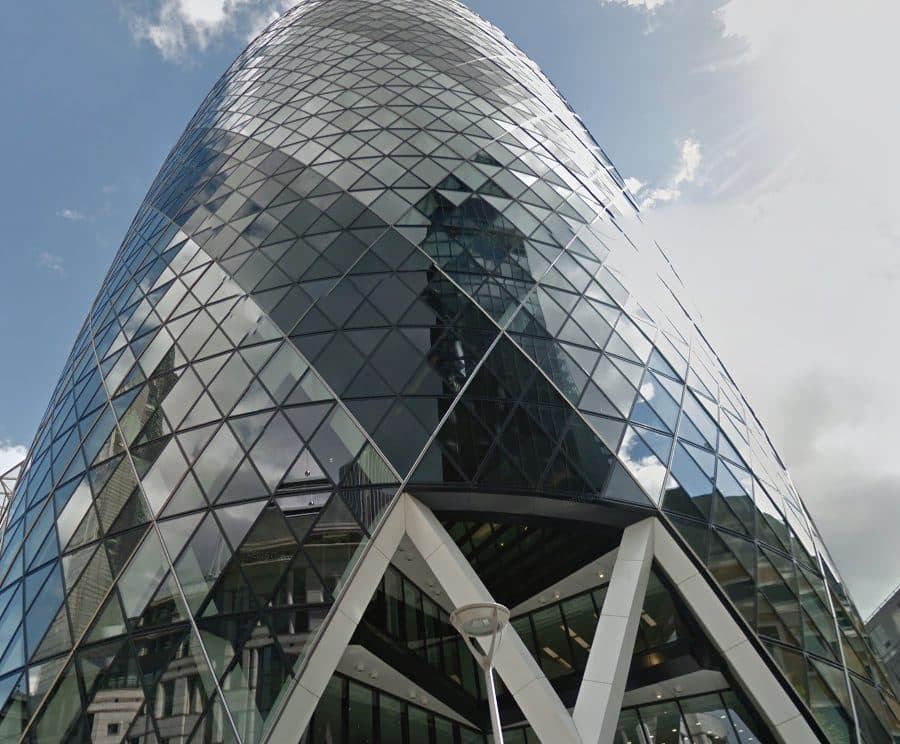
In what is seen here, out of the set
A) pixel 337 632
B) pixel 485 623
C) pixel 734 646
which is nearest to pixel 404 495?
pixel 337 632

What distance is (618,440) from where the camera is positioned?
15938 millimetres

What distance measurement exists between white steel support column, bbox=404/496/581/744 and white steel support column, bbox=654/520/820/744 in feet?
12.6

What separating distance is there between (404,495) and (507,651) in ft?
12.9

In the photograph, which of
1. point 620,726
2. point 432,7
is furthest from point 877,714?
point 432,7

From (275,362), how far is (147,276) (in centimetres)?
954

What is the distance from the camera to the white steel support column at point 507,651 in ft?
39.8

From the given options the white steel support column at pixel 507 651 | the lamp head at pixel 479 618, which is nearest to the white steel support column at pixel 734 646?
the white steel support column at pixel 507 651

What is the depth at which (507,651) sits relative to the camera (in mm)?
12953

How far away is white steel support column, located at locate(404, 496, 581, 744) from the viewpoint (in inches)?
477

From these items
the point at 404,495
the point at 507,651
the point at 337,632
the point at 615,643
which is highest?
the point at 404,495

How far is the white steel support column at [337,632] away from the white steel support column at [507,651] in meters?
0.58

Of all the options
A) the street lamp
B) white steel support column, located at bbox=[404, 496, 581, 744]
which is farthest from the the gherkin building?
the street lamp

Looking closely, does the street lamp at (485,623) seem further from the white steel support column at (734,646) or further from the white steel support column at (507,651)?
the white steel support column at (734,646)

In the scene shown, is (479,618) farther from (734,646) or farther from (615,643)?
(734,646)
